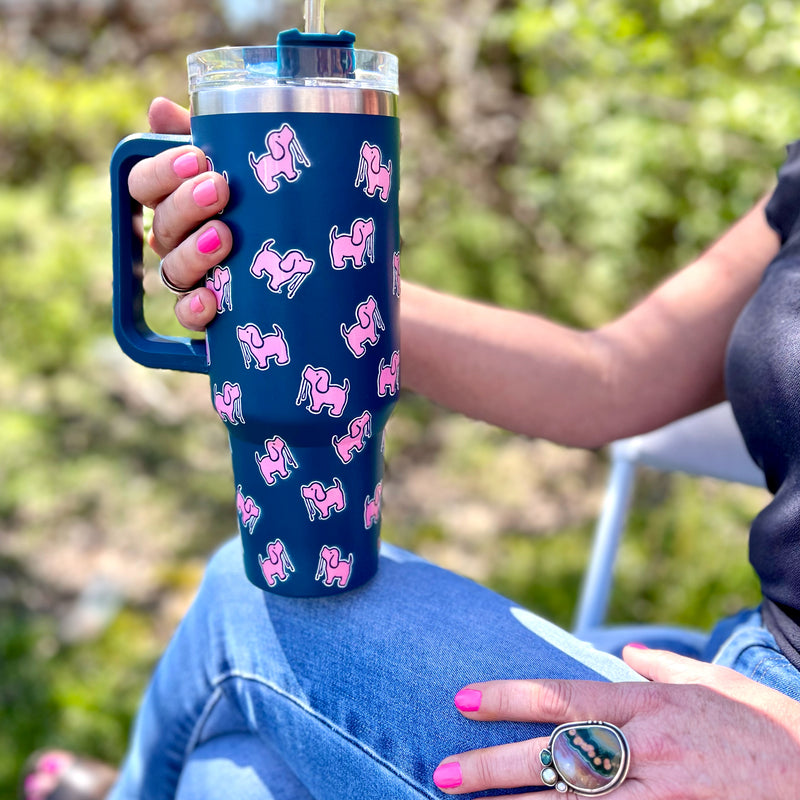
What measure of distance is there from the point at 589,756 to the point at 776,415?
1.32 ft

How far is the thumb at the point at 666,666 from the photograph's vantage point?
740 mm

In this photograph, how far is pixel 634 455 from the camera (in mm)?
1348

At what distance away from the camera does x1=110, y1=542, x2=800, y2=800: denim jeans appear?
73cm

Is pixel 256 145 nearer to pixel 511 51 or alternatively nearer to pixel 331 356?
pixel 331 356

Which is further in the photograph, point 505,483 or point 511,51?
point 511,51

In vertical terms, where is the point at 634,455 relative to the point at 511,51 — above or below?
below

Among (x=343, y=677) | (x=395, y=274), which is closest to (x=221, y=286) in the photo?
(x=395, y=274)

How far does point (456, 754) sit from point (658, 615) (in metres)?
1.61

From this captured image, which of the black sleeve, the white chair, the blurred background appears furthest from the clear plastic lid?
the blurred background

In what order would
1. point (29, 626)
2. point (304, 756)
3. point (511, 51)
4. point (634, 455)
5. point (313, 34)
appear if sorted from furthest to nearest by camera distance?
point (511, 51) → point (29, 626) → point (634, 455) → point (304, 756) → point (313, 34)

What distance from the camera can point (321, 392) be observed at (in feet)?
2.17

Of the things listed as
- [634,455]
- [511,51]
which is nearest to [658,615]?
[634,455]

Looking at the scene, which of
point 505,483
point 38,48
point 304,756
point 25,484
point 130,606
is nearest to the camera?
point 304,756

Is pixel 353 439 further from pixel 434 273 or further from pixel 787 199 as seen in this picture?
pixel 434 273
